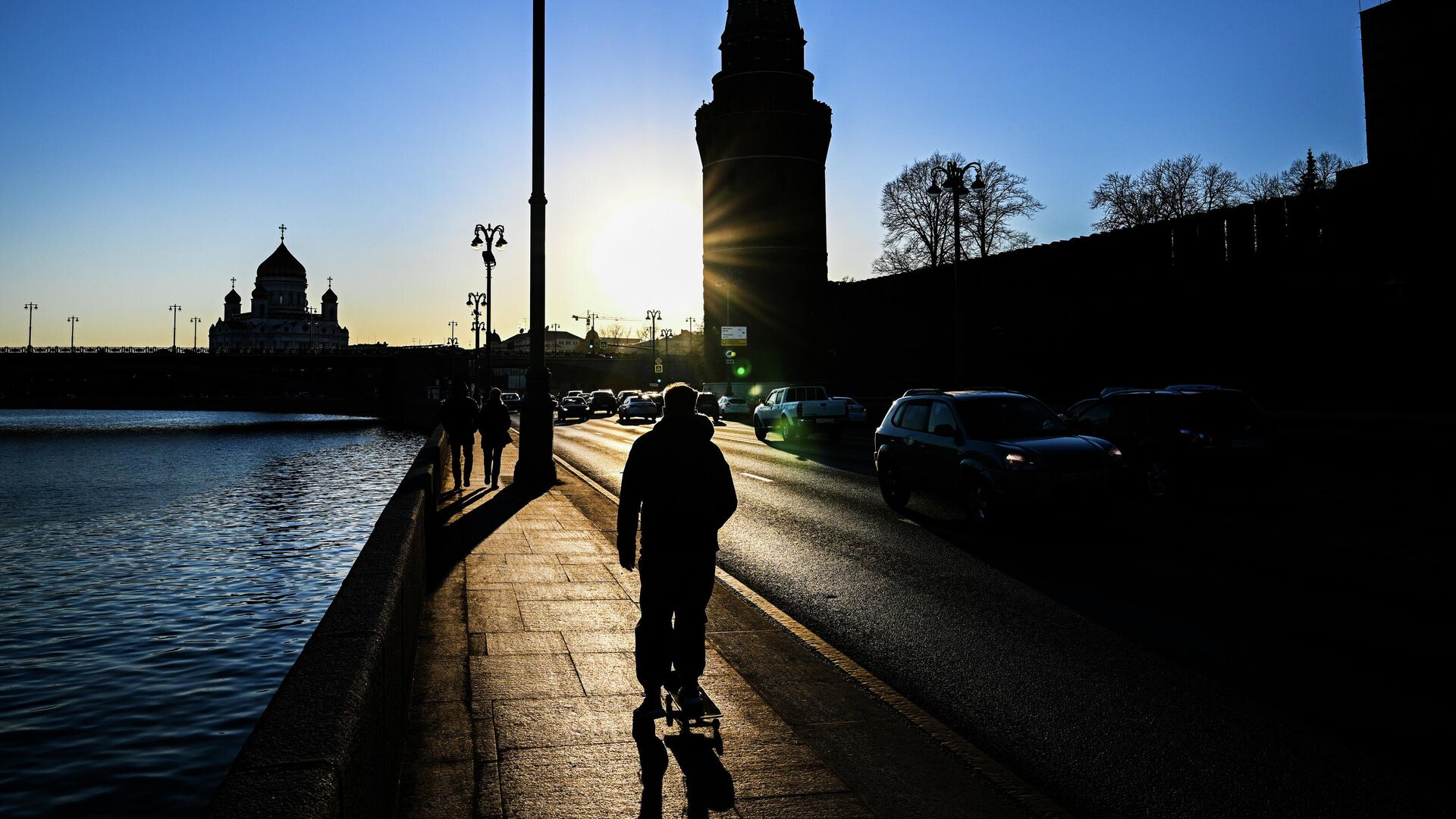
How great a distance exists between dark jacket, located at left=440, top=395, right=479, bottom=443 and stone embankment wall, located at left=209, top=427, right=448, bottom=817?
503 inches

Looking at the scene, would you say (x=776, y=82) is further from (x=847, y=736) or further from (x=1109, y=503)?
(x=847, y=736)

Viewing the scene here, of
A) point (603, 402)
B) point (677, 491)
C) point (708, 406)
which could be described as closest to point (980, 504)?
point (708, 406)

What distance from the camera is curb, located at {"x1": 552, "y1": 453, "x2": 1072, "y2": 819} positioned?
442cm

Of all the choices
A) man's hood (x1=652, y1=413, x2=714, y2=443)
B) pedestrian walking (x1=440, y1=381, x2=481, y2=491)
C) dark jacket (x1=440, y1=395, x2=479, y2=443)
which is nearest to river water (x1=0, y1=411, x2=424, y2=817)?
pedestrian walking (x1=440, y1=381, x2=481, y2=491)

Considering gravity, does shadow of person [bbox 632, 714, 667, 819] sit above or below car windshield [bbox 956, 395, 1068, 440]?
below

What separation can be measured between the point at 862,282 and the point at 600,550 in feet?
179

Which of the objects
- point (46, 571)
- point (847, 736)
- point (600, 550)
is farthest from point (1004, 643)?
point (46, 571)

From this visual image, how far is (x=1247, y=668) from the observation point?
21.5ft

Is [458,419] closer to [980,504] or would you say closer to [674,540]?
[980,504]

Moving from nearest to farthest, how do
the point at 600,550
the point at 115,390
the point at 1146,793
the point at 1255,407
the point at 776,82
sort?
the point at 1146,793 < the point at 600,550 < the point at 1255,407 < the point at 776,82 < the point at 115,390

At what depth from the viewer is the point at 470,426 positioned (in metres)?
18.9

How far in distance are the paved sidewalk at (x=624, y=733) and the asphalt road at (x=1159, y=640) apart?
49cm

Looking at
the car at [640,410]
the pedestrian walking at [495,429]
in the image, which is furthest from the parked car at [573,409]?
the pedestrian walking at [495,429]

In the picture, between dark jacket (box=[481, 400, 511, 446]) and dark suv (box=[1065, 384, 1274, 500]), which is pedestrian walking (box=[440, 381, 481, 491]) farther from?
dark suv (box=[1065, 384, 1274, 500])
